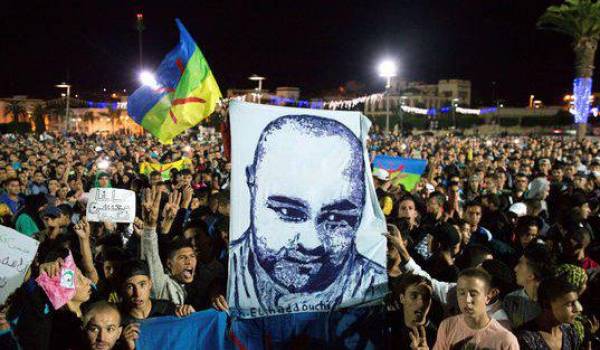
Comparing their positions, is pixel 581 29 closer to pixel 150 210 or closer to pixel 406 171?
pixel 406 171

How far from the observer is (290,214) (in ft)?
11.6

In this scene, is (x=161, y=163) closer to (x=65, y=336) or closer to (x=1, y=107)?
(x=65, y=336)

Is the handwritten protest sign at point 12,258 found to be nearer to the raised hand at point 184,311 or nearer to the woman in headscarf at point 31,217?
the raised hand at point 184,311

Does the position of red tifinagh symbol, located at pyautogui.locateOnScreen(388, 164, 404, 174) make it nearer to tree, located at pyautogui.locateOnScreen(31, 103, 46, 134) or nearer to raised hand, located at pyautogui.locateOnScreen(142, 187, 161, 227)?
raised hand, located at pyautogui.locateOnScreen(142, 187, 161, 227)

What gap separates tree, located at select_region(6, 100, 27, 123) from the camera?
79356 millimetres

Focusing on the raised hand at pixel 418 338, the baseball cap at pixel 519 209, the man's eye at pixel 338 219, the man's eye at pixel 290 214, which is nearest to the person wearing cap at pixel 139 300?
the man's eye at pixel 290 214

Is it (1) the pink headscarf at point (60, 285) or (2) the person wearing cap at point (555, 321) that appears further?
(1) the pink headscarf at point (60, 285)

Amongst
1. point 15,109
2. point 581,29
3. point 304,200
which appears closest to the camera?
point 304,200

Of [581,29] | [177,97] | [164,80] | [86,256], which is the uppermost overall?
[581,29]

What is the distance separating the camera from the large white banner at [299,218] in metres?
3.37

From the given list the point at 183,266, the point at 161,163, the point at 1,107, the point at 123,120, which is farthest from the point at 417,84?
the point at 183,266

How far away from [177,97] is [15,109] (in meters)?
84.4

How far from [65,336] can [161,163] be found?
27.9 feet

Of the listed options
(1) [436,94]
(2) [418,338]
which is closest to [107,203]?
(2) [418,338]
